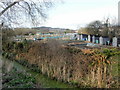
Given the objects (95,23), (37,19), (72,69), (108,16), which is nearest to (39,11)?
(37,19)

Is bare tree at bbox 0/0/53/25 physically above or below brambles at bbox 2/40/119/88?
above

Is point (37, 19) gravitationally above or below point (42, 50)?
above

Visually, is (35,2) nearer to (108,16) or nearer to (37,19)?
(37,19)

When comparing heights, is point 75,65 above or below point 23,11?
below

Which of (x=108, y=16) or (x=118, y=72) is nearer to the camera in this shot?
(x=118, y=72)

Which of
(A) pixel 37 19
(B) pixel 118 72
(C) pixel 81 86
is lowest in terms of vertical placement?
(C) pixel 81 86

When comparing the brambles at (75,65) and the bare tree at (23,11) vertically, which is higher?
the bare tree at (23,11)

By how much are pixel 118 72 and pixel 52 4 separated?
499cm

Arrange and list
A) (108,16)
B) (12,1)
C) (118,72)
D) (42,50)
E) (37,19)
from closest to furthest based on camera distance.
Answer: (118,72) < (12,1) < (37,19) < (42,50) < (108,16)

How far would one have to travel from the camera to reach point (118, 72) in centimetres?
527

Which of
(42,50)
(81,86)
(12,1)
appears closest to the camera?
(81,86)

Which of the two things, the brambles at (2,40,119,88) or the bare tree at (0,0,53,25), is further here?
the bare tree at (0,0,53,25)

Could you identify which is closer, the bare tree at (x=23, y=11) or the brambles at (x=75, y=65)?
the brambles at (x=75, y=65)

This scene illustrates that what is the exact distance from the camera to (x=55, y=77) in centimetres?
581
